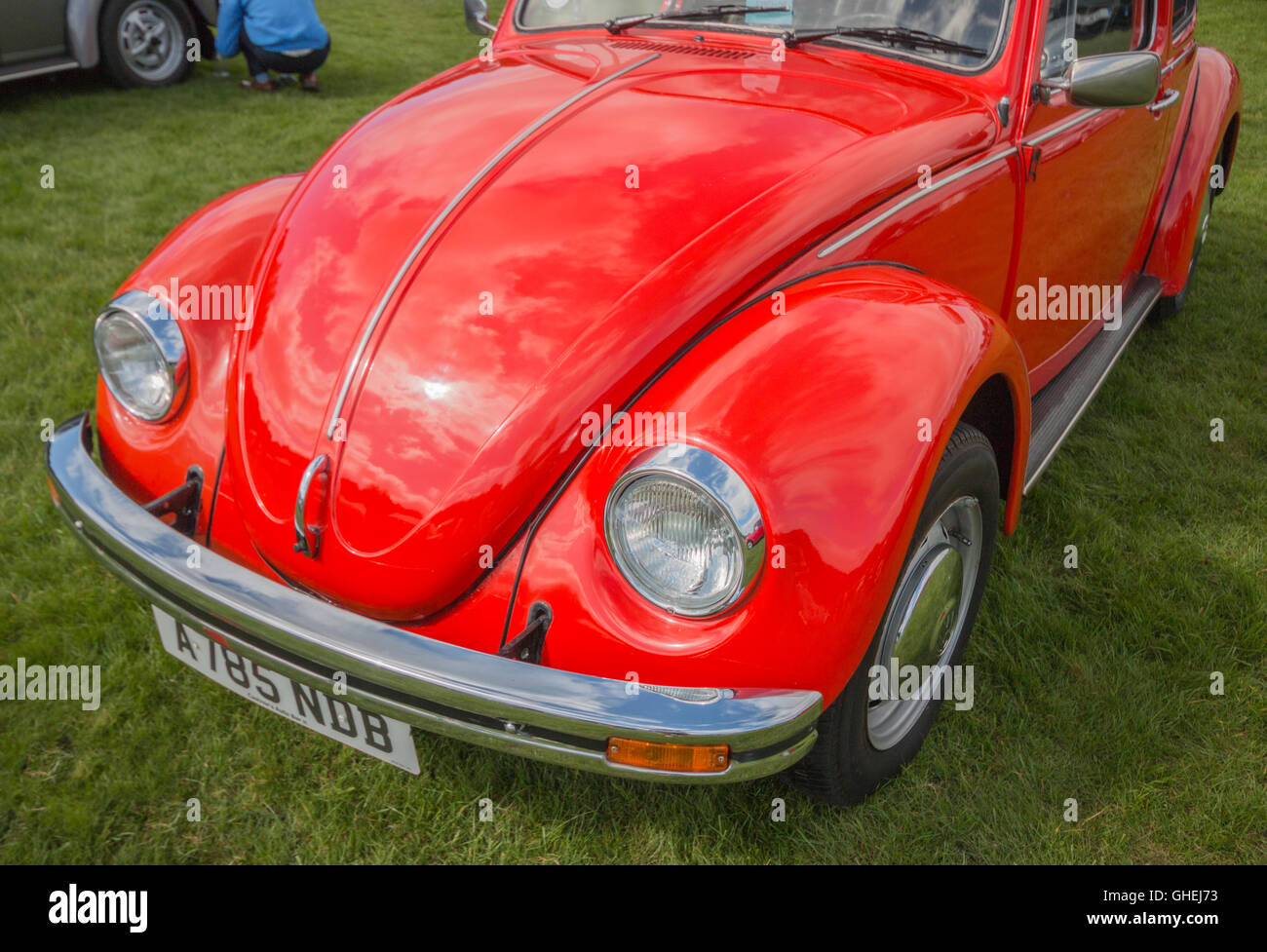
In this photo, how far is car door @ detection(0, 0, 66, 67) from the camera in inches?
261

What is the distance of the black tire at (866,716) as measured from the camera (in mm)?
1821

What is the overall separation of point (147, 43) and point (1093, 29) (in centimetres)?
723

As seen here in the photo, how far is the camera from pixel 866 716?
1.94 m

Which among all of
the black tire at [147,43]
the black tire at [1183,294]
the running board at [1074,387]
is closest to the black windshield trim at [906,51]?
the running board at [1074,387]

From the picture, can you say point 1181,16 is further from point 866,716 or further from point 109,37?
point 109,37

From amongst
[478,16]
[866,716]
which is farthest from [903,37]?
[866,716]

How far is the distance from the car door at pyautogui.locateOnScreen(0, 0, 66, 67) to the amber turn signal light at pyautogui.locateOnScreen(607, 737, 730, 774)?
24.0 ft

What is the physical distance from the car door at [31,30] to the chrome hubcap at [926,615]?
7262 mm

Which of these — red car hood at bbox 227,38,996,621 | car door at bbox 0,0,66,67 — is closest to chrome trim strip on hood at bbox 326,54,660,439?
red car hood at bbox 227,38,996,621

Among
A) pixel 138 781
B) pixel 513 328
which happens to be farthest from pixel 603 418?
pixel 138 781

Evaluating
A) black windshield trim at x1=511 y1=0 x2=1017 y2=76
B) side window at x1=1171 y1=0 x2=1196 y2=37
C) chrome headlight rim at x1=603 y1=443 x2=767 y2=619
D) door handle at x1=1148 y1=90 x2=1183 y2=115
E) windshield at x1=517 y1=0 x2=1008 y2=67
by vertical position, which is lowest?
chrome headlight rim at x1=603 y1=443 x2=767 y2=619

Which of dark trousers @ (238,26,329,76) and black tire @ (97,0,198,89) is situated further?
dark trousers @ (238,26,329,76)

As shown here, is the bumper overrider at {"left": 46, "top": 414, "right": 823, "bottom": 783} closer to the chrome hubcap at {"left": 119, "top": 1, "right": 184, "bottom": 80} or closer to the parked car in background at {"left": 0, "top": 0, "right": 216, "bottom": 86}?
the parked car in background at {"left": 0, "top": 0, "right": 216, "bottom": 86}

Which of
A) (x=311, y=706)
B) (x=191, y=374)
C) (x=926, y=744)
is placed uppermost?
(x=191, y=374)
